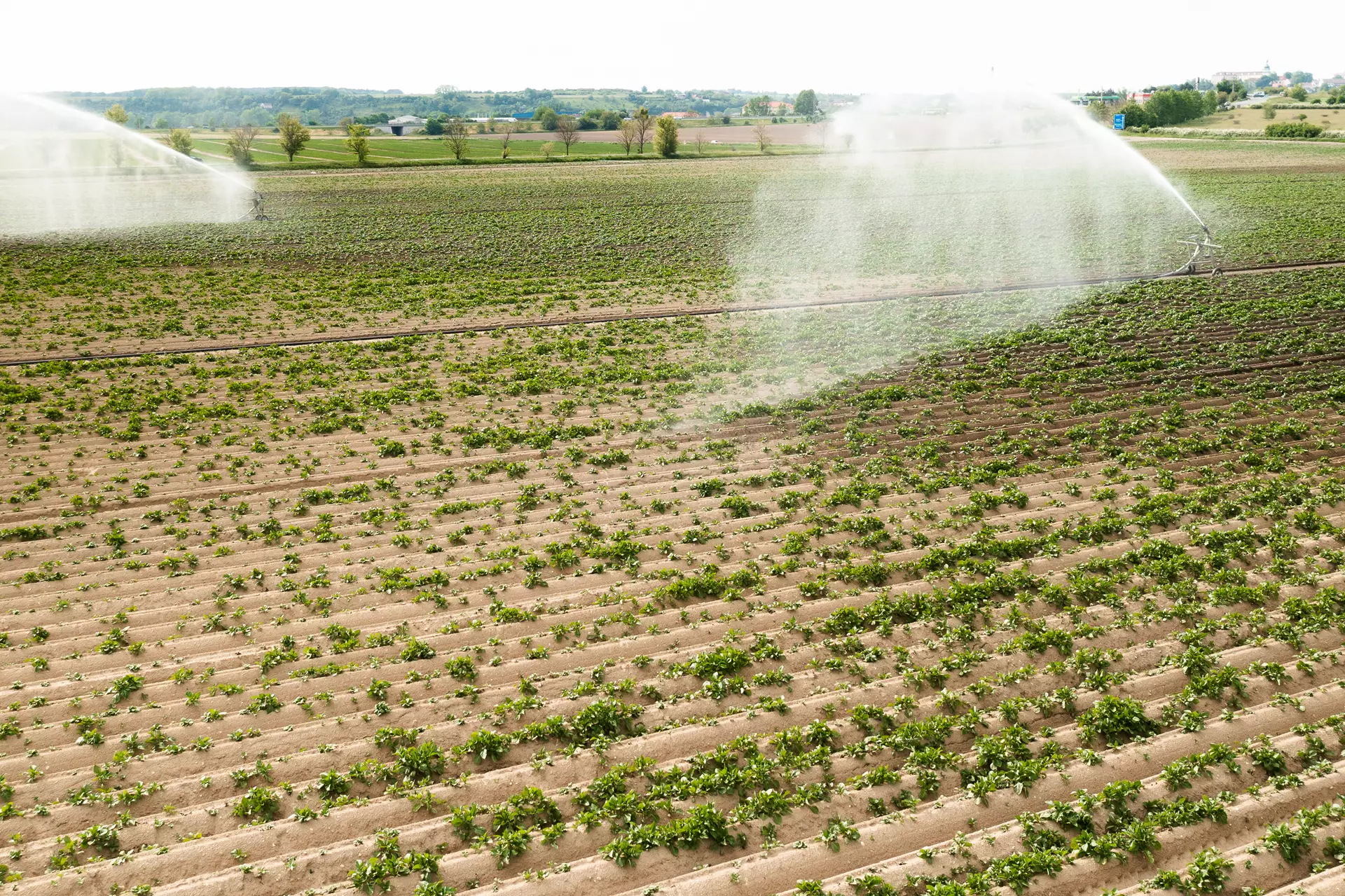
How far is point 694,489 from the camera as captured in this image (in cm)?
1636

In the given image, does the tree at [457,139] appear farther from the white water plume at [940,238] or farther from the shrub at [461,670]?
the shrub at [461,670]

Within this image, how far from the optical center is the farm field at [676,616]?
8594 millimetres

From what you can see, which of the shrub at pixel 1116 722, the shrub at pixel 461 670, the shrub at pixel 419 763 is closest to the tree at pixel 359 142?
the shrub at pixel 461 670

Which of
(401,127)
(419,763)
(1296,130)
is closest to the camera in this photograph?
(419,763)

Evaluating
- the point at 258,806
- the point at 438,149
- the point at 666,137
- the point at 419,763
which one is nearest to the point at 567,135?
the point at 666,137

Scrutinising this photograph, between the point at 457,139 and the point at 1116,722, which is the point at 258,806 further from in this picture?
the point at 457,139

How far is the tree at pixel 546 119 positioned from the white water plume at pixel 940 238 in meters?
83.9

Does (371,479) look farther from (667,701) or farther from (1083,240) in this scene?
(1083,240)

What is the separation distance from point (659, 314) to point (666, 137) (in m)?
76.9

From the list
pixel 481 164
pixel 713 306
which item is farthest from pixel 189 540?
pixel 481 164

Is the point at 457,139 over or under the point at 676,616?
over

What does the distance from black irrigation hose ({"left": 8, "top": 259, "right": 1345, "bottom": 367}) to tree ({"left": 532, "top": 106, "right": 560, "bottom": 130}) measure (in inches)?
4746

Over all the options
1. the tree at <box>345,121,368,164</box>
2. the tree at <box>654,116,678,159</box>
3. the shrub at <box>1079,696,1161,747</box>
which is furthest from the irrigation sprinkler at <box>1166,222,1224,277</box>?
the tree at <box>345,121,368,164</box>

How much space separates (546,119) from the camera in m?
147
